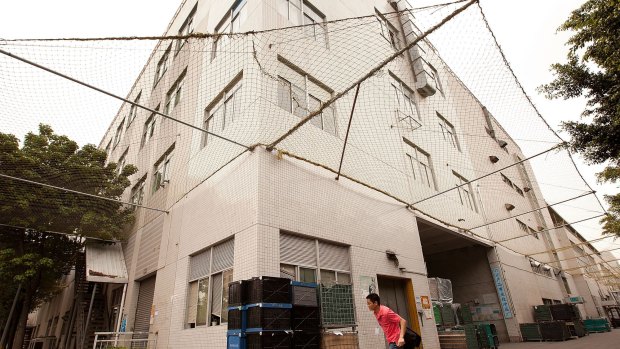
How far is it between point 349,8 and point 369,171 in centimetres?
768

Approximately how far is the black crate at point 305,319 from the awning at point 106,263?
9.00m

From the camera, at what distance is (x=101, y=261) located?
12.8m

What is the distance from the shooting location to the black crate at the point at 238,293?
6.00 metres

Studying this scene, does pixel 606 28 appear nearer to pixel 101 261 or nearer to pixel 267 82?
pixel 267 82

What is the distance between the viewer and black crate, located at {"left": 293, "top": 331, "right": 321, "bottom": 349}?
19.3 feet

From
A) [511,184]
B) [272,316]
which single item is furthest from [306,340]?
[511,184]

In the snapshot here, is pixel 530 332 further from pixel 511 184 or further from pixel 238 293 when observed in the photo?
pixel 238 293

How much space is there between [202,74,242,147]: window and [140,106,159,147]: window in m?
6.41

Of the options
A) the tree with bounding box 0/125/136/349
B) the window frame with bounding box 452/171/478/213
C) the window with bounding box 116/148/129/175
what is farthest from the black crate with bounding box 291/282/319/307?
the window with bounding box 116/148/129/175

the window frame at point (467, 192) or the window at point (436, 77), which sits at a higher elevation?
the window at point (436, 77)

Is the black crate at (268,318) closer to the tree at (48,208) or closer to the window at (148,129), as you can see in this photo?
the tree at (48,208)

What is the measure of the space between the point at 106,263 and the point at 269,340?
10306mm

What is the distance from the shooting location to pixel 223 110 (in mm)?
10422

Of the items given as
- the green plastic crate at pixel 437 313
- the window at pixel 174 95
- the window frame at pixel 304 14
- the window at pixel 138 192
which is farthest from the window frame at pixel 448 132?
the window at pixel 138 192
